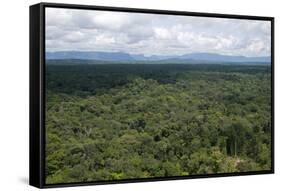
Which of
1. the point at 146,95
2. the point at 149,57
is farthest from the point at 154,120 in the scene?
the point at 149,57

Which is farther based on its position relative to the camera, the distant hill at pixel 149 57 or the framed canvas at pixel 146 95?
the distant hill at pixel 149 57

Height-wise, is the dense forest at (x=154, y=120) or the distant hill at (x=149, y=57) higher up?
the distant hill at (x=149, y=57)

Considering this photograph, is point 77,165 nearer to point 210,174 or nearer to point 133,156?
point 133,156

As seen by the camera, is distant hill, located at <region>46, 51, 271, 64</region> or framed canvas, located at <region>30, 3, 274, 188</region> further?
distant hill, located at <region>46, 51, 271, 64</region>

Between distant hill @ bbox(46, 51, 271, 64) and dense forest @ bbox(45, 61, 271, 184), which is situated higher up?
distant hill @ bbox(46, 51, 271, 64)
